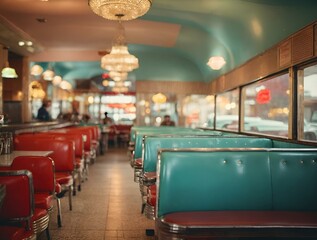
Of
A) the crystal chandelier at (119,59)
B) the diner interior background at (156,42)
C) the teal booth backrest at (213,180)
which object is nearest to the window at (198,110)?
the diner interior background at (156,42)

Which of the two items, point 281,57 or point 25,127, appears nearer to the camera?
point 281,57

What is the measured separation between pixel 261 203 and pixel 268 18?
3.84 m

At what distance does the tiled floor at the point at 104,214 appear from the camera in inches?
153

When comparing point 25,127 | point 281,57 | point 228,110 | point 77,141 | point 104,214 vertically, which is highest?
point 281,57

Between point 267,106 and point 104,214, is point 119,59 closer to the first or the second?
point 267,106

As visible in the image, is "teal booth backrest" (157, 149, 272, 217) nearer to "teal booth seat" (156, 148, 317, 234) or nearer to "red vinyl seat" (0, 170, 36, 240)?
"teal booth seat" (156, 148, 317, 234)

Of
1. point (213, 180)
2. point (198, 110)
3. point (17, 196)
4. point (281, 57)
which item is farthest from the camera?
point (198, 110)

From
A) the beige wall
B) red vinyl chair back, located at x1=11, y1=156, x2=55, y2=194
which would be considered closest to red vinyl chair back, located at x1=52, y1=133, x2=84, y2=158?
red vinyl chair back, located at x1=11, y1=156, x2=55, y2=194

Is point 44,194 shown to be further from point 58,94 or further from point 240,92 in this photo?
point 58,94

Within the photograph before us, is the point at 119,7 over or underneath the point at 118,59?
over

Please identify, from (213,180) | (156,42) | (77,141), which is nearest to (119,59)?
(77,141)

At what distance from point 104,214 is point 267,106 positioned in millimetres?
4360

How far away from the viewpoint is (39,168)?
10.2ft

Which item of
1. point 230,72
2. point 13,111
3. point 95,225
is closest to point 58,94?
point 13,111
